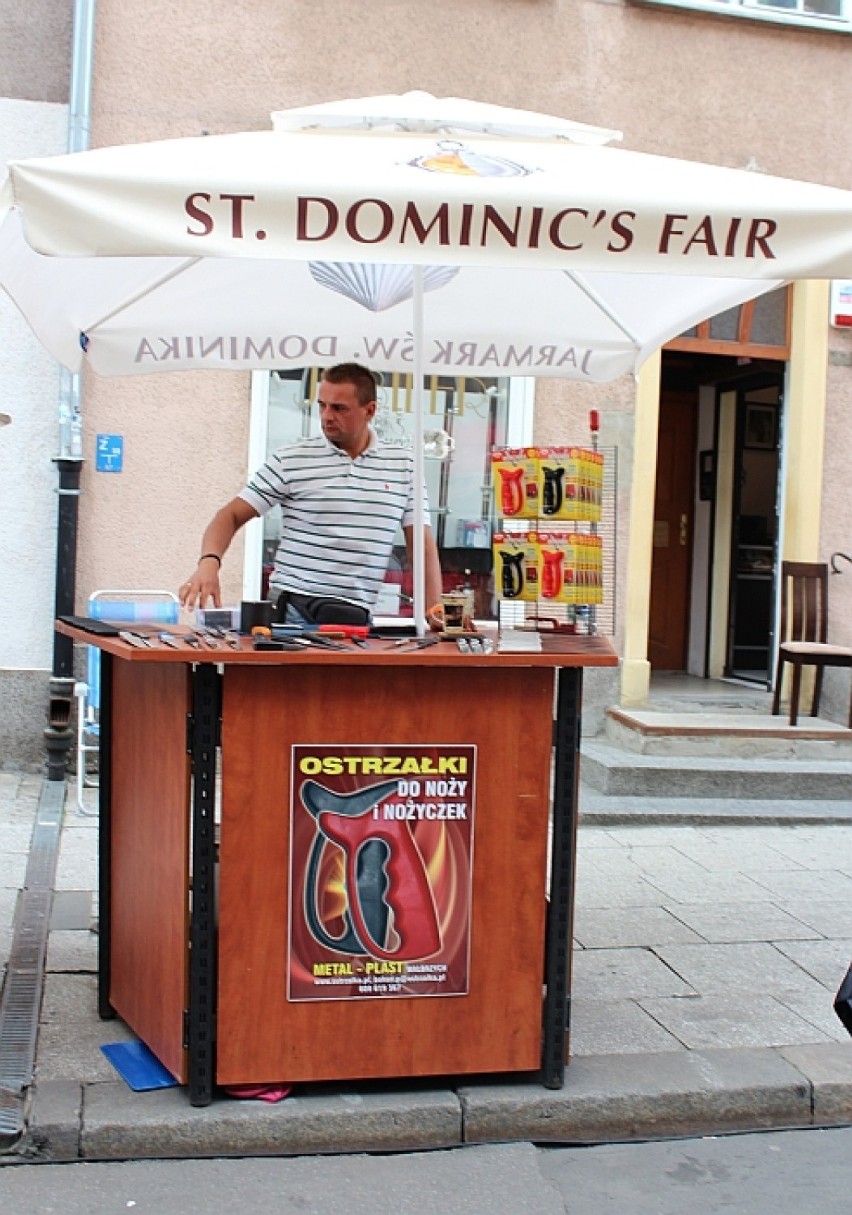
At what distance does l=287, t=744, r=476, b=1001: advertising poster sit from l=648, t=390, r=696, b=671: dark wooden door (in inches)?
304

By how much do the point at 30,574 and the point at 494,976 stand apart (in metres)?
5.14

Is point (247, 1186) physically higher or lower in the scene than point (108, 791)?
lower

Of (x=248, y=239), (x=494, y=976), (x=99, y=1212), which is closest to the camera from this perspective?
(x=99, y=1212)

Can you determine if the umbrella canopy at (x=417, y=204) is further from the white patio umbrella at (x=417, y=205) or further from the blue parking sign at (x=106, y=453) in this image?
the blue parking sign at (x=106, y=453)

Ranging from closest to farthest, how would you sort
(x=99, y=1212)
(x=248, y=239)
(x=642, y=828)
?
(x=99, y=1212), (x=248, y=239), (x=642, y=828)

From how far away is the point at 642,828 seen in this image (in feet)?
24.4

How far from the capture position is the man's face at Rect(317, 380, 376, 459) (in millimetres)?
5109

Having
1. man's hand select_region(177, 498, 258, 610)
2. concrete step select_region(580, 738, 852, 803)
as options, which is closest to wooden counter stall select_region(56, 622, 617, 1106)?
man's hand select_region(177, 498, 258, 610)

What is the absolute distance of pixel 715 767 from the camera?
26.1 feet

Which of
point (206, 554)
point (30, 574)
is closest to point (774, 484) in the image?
point (30, 574)

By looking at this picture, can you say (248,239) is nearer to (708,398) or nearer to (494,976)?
(494,976)

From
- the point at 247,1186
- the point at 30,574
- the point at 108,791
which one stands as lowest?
the point at 247,1186

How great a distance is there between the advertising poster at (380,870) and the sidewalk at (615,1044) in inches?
12.6

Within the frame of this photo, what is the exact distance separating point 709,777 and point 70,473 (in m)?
4.21
